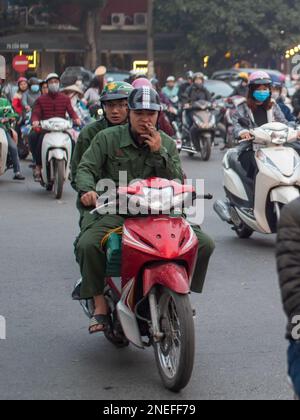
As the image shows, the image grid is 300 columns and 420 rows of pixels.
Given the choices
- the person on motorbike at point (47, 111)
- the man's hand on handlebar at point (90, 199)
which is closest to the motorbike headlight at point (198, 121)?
the person on motorbike at point (47, 111)

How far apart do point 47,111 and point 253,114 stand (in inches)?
216

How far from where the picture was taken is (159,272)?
579 centimetres

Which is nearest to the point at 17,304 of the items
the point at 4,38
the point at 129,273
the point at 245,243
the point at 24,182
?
the point at 129,273

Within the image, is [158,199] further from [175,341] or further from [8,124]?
[8,124]

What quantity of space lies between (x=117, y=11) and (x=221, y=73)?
2134 centimetres

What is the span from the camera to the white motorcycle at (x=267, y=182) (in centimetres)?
1018

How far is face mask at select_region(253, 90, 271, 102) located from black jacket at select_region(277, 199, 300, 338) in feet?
23.9

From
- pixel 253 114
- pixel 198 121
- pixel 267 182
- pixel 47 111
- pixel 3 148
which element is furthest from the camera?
pixel 198 121

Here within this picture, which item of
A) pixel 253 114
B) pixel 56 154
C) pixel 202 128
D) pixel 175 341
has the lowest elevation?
pixel 202 128

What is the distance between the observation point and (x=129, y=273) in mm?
6004

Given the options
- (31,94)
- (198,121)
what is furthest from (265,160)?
(31,94)

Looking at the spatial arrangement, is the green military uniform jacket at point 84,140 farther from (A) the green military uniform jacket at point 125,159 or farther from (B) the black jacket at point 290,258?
(B) the black jacket at point 290,258

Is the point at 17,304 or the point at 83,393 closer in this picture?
the point at 83,393

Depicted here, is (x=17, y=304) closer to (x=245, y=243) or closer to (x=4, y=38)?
(x=245, y=243)
